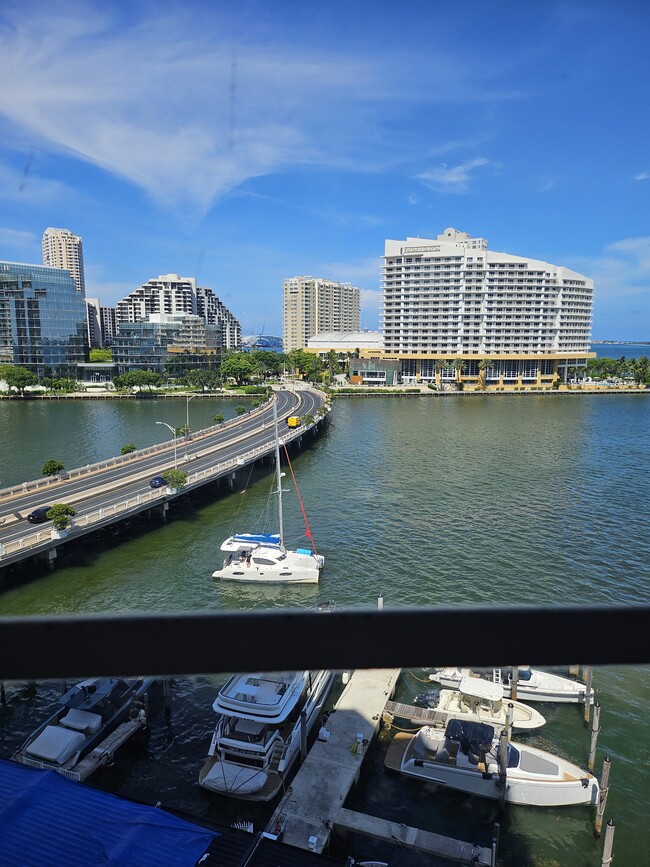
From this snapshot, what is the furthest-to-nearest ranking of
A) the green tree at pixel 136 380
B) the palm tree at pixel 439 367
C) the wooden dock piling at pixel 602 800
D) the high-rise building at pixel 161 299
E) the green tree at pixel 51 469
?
the high-rise building at pixel 161 299 < the palm tree at pixel 439 367 < the green tree at pixel 136 380 < the green tree at pixel 51 469 < the wooden dock piling at pixel 602 800

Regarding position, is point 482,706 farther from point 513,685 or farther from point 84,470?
point 84,470

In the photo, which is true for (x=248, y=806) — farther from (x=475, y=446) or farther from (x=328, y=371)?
(x=328, y=371)

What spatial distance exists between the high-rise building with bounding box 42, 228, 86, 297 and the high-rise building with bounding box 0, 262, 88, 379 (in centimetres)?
3652

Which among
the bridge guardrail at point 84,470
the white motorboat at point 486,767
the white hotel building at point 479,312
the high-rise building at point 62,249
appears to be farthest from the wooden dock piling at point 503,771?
the high-rise building at point 62,249

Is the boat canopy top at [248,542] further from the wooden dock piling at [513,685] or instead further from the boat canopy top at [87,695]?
the wooden dock piling at [513,685]

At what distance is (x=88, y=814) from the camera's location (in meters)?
2.34

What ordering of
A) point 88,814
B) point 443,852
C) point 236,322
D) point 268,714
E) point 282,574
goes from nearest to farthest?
1. point 88,814
2. point 443,852
3. point 268,714
4. point 282,574
5. point 236,322

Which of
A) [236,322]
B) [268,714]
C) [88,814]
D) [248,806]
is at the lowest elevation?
[248,806]

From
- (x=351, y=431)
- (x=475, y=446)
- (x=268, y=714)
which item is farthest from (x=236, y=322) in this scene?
(x=268, y=714)

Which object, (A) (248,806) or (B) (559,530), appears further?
(B) (559,530)

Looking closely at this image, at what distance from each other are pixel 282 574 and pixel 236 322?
8160 centimetres

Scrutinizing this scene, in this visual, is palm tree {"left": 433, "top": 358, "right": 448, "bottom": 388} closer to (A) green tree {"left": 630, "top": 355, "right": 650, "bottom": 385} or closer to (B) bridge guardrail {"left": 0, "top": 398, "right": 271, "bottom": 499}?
(A) green tree {"left": 630, "top": 355, "right": 650, "bottom": 385}

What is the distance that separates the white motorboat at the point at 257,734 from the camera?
584 centimetres

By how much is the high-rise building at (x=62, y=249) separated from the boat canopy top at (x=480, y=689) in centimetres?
8798
